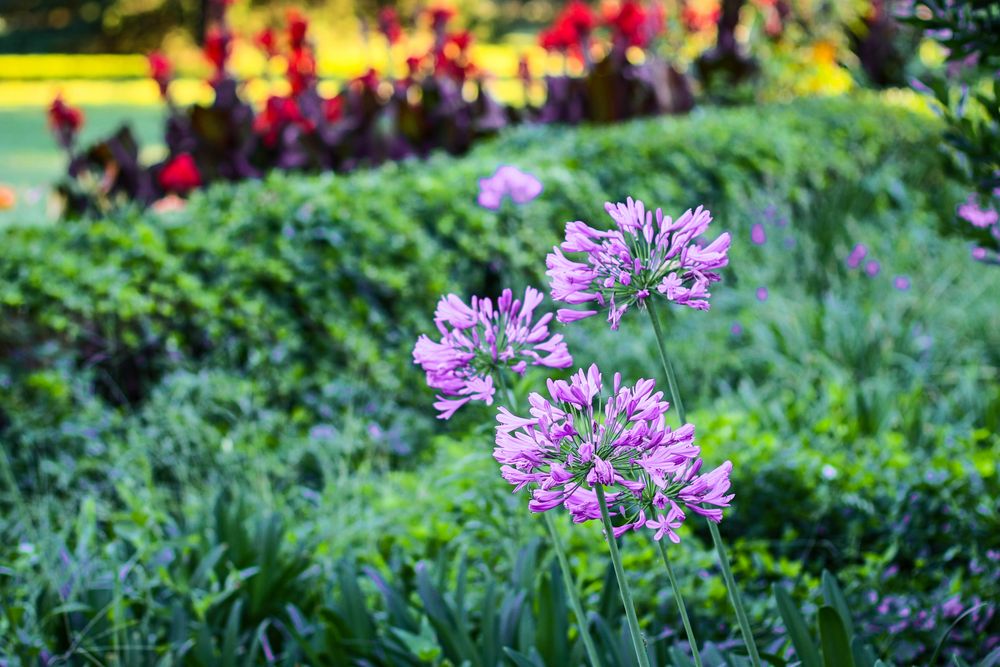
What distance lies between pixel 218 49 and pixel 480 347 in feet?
15.1

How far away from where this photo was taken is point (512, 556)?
2.34 meters

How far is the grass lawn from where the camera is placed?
1012 cm

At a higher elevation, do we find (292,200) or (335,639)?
(292,200)

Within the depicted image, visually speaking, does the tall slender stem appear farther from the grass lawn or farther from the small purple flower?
the grass lawn

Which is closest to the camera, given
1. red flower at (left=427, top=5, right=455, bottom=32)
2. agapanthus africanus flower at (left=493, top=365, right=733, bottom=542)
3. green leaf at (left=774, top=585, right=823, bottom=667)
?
agapanthus africanus flower at (left=493, top=365, right=733, bottom=542)

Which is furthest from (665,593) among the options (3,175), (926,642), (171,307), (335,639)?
(3,175)

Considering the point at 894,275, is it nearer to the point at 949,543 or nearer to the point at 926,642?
the point at 949,543

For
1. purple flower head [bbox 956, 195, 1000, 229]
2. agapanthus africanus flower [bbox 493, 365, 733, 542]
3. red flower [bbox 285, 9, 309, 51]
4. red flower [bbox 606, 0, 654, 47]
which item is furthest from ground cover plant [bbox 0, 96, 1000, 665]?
red flower [bbox 606, 0, 654, 47]

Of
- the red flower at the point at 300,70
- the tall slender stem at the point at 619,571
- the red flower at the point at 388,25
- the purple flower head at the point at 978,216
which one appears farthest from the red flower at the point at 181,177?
the tall slender stem at the point at 619,571

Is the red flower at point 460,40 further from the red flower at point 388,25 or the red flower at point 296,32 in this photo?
the red flower at point 296,32

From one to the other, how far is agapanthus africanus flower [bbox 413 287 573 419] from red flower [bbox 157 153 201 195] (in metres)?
3.66

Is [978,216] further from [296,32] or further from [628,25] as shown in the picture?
[628,25]

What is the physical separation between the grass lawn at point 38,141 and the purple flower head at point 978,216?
224 inches

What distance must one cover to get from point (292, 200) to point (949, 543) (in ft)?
8.18
